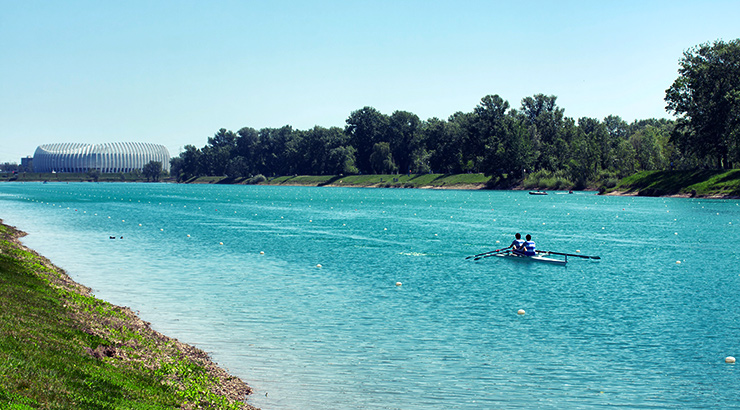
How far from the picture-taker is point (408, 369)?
22.2 m

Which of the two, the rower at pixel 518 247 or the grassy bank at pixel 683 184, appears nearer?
the rower at pixel 518 247

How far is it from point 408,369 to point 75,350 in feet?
34.4

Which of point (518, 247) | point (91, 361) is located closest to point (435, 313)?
point (91, 361)

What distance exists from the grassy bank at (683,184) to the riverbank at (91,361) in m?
148

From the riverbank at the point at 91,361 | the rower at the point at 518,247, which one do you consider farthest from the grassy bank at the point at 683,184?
the riverbank at the point at 91,361

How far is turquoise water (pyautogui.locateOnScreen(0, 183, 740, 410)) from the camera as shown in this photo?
20594 millimetres

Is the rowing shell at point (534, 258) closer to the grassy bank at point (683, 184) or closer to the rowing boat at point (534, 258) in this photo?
the rowing boat at point (534, 258)

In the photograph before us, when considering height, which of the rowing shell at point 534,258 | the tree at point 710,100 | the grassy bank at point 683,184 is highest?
the tree at point 710,100

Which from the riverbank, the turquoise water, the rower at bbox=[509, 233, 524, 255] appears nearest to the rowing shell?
the rower at bbox=[509, 233, 524, 255]

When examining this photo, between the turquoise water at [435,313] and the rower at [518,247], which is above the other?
the rower at [518,247]

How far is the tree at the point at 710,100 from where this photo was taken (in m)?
149

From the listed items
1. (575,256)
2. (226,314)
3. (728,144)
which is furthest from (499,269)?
(728,144)

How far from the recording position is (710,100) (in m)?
152

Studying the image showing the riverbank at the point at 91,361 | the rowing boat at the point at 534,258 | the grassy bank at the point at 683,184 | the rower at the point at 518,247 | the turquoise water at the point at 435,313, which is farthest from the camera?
the grassy bank at the point at 683,184
